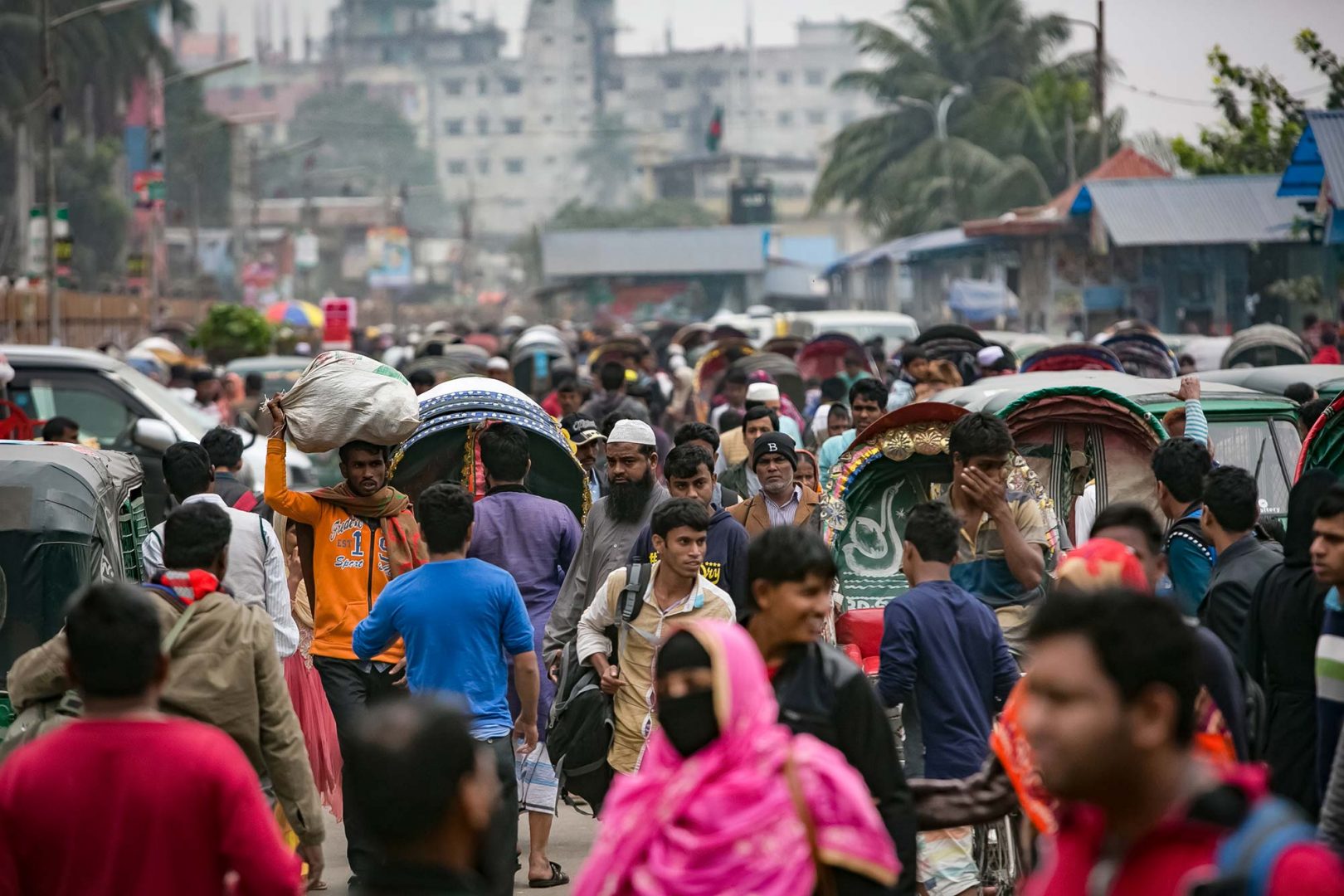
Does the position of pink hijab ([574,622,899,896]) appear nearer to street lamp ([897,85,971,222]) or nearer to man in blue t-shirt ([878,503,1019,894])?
man in blue t-shirt ([878,503,1019,894])

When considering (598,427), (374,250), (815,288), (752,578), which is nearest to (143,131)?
(815,288)

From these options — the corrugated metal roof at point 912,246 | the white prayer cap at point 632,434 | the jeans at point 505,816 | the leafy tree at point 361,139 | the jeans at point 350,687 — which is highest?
the leafy tree at point 361,139

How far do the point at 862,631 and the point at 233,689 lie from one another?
3.86 metres

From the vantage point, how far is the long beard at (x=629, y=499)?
805cm

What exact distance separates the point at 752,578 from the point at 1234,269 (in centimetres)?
3123

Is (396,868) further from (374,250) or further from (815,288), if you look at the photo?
(374,250)

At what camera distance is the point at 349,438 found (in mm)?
8039

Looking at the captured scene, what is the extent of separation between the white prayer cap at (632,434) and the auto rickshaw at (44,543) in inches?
85.2

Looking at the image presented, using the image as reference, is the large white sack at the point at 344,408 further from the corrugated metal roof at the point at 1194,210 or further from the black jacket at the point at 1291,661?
the corrugated metal roof at the point at 1194,210

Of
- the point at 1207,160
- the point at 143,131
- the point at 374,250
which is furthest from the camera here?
the point at 374,250

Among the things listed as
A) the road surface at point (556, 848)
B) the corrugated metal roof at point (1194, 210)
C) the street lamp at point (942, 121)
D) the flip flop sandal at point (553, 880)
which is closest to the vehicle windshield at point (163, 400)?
the road surface at point (556, 848)

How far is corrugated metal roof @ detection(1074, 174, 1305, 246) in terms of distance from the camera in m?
31.9

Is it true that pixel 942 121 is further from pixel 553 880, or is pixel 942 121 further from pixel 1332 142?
pixel 553 880

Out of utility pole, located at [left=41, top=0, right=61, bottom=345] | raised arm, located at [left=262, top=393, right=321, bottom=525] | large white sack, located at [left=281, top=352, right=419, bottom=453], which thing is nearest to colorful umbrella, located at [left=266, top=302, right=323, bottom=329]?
utility pole, located at [left=41, top=0, right=61, bottom=345]
